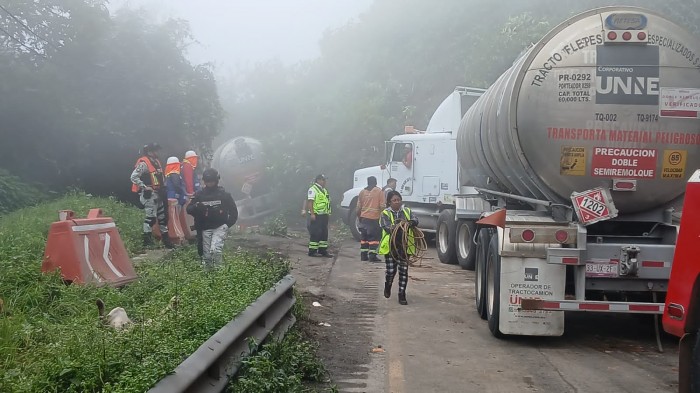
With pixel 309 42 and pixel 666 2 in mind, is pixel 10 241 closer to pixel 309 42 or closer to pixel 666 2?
pixel 666 2

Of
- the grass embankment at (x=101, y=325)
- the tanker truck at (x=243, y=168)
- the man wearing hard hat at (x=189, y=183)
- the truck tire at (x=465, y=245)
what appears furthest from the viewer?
the tanker truck at (x=243, y=168)

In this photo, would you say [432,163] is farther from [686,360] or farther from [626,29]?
[686,360]

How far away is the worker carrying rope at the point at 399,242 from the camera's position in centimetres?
1052

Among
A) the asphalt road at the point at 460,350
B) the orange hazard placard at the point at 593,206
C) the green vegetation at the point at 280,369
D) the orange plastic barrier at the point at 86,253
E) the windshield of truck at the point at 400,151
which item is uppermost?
the windshield of truck at the point at 400,151

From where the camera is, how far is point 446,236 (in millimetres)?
16297

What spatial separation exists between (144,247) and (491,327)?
7.15m

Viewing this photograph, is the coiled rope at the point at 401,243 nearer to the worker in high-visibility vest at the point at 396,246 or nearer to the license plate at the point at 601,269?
the worker in high-visibility vest at the point at 396,246

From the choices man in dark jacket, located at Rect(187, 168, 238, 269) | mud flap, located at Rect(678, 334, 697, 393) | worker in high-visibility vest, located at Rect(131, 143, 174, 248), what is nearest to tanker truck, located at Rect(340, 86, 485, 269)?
worker in high-visibility vest, located at Rect(131, 143, 174, 248)

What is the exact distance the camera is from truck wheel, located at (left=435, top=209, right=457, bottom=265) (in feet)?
52.1

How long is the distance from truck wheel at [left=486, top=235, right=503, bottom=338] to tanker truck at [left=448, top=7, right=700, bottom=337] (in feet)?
0.15

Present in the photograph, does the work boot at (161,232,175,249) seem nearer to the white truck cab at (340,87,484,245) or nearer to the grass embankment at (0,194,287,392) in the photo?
the grass embankment at (0,194,287,392)

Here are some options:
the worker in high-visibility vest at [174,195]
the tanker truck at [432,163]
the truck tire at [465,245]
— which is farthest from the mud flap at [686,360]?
the tanker truck at [432,163]

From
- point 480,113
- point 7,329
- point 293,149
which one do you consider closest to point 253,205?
point 293,149

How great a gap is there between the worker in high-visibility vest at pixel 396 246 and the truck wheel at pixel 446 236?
4.99 metres
